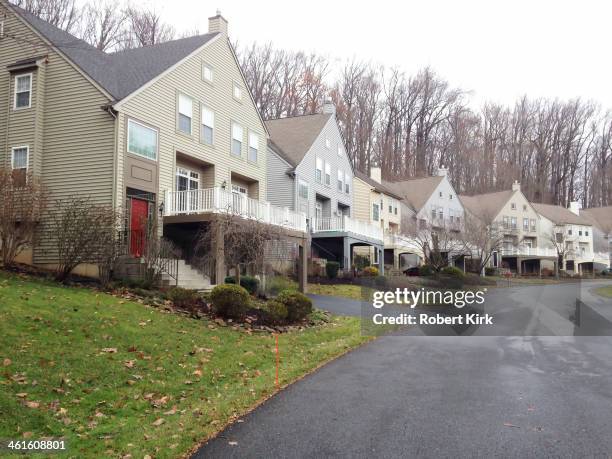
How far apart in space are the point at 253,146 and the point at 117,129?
29.7ft

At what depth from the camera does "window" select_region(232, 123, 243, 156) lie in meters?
24.7

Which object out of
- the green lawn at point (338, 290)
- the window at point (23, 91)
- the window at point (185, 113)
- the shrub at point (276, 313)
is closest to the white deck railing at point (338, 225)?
the green lawn at point (338, 290)

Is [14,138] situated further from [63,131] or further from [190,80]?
[190,80]

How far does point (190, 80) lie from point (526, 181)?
65.0 metres

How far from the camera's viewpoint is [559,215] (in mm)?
69688

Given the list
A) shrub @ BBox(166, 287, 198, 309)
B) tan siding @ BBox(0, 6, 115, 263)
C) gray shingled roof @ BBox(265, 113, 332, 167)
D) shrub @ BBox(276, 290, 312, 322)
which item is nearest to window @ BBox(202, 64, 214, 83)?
tan siding @ BBox(0, 6, 115, 263)

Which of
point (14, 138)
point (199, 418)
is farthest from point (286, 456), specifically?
point (14, 138)

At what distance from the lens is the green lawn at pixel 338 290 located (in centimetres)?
2355

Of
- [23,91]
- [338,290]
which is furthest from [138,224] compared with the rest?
[338,290]

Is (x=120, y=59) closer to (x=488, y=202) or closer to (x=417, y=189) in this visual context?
(x=417, y=189)

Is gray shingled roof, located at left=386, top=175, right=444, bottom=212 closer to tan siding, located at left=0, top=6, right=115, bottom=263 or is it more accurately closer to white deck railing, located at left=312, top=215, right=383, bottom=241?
white deck railing, located at left=312, top=215, right=383, bottom=241

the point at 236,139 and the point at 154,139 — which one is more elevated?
the point at 236,139

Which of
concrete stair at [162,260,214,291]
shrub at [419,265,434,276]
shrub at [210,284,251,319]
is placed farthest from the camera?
shrub at [419,265,434,276]

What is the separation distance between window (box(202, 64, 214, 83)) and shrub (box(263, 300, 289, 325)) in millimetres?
12361
